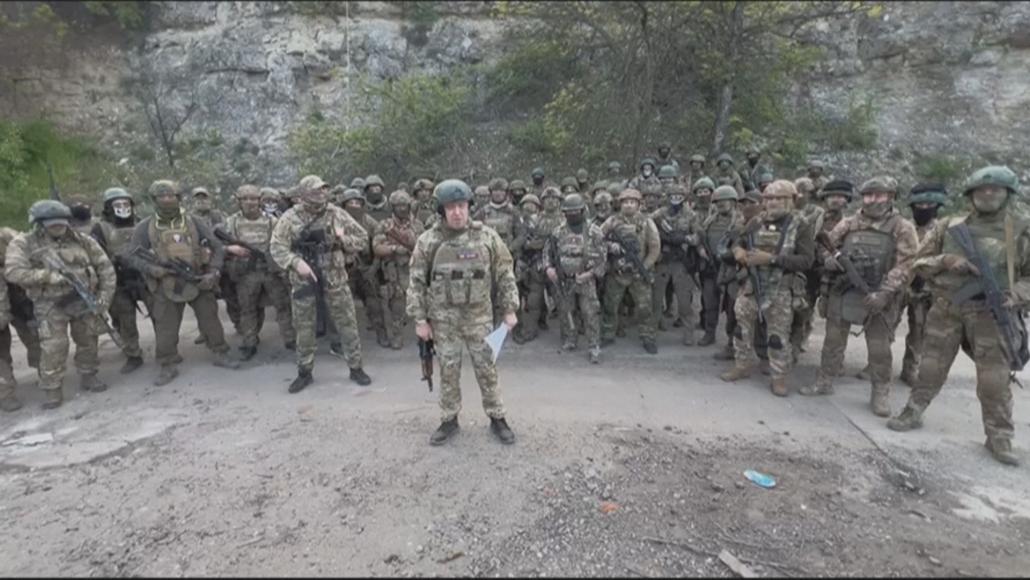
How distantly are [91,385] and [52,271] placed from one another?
1.38 metres

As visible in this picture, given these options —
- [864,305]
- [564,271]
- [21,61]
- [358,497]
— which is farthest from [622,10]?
[21,61]

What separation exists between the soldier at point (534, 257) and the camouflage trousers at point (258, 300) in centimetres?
304

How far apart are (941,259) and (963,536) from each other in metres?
2.04

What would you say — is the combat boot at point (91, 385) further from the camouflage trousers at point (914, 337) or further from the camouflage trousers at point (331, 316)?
the camouflage trousers at point (914, 337)

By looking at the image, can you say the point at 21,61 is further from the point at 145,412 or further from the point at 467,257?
the point at 467,257

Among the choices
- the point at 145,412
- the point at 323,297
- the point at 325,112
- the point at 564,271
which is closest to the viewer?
the point at 145,412

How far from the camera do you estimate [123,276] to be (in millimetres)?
6539

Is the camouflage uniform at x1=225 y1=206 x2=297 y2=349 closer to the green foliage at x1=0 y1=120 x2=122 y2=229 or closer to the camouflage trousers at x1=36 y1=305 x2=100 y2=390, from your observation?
the camouflage trousers at x1=36 y1=305 x2=100 y2=390

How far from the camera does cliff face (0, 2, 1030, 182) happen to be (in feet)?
47.6

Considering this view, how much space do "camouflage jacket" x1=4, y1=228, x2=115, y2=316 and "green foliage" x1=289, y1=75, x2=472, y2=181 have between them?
25.8 ft

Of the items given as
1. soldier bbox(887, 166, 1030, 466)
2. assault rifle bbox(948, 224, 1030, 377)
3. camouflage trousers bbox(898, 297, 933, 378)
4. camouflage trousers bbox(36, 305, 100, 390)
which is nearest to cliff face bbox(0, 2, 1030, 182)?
camouflage trousers bbox(898, 297, 933, 378)

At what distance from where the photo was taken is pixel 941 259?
168 inches

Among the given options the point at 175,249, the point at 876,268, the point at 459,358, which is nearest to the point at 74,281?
the point at 175,249

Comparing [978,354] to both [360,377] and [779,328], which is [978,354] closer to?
[779,328]
